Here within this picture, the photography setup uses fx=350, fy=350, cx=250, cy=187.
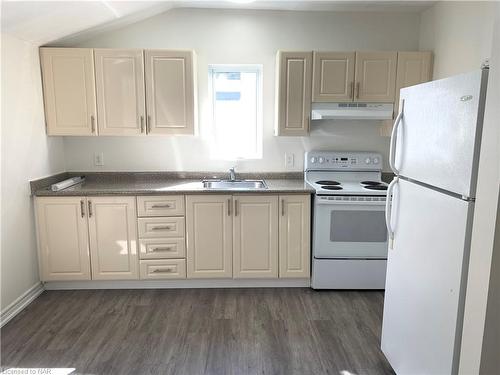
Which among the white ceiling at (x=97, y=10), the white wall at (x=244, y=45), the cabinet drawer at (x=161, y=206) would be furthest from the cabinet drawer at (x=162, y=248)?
the white ceiling at (x=97, y=10)

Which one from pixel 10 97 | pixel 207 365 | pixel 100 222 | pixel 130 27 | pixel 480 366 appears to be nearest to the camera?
pixel 480 366

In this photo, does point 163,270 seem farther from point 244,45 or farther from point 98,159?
point 244,45

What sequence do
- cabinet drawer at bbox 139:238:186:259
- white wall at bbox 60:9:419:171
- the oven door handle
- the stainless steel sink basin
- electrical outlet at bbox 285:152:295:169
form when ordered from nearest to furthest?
the oven door handle
cabinet drawer at bbox 139:238:186:259
white wall at bbox 60:9:419:171
the stainless steel sink basin
electrical outlet at bbox 285:152:295:169

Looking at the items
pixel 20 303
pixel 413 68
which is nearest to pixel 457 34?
pixel 413 68

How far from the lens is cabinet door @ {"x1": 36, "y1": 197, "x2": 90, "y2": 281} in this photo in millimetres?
2842

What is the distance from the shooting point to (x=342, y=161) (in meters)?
3.36

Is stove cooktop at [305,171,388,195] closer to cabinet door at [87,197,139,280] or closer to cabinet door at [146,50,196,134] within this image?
cabinet door at [146,50,196,134]

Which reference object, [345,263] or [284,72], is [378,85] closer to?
[284,72]

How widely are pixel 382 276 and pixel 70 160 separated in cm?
304

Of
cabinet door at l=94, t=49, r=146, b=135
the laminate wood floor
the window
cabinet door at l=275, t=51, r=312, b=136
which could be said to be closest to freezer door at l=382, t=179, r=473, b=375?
the laminate wood floor

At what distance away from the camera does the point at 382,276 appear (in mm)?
2939

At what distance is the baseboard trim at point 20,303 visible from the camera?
2488mm

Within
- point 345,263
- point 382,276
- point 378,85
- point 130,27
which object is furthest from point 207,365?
point 130,27

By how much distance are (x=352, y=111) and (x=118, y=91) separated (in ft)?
6.58
